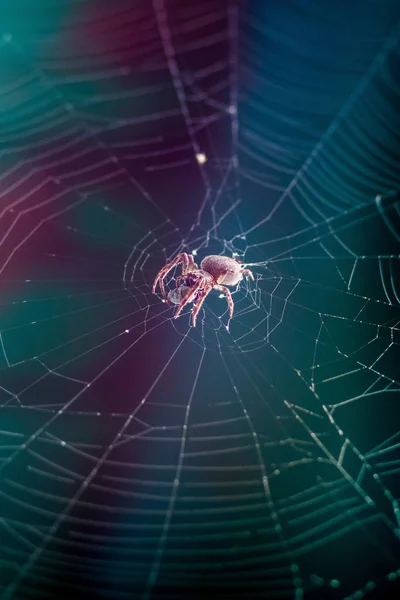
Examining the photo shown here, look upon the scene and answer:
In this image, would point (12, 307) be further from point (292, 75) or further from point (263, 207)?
point (292, 75)

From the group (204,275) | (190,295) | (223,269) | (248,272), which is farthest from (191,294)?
(248,272)

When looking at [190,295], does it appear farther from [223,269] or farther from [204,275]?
[223,269]

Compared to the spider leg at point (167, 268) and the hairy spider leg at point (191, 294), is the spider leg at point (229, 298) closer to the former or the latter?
the hairy spider leg at point (191, 294)

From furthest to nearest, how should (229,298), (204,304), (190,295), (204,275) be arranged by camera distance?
1. (204,304)
2. (204,275)
3. (229,298)
4. (190,295)

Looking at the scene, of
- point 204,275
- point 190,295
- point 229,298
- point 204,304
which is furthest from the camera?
point 204,304

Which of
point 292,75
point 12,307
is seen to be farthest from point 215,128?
point 12,307

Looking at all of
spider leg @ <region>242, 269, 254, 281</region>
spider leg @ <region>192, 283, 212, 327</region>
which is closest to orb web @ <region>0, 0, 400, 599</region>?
spider leg @ <region>242, 269, 254, 281</region>

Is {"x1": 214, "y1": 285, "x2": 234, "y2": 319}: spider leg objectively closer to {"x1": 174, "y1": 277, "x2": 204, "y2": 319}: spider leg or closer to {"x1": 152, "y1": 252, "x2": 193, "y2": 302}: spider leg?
{"x1": 174, "y1": 277, "x2": 204, "y2": 319}: spider leg

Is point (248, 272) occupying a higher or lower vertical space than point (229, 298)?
higher
